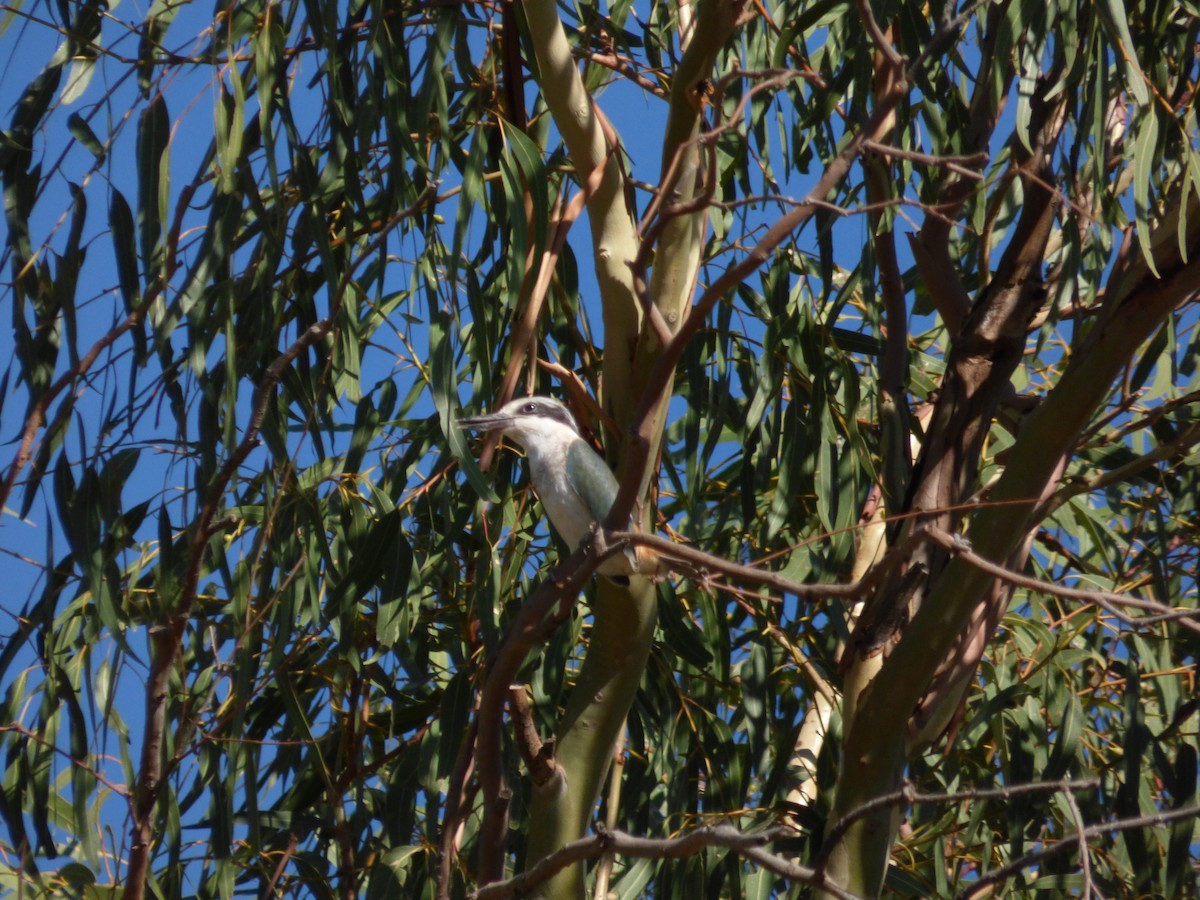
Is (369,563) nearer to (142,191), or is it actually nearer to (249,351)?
(249,351)

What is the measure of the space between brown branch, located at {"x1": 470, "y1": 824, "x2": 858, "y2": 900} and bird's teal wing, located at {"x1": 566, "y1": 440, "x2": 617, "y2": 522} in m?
1.00

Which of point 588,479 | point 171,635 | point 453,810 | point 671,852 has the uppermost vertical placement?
point 588,479

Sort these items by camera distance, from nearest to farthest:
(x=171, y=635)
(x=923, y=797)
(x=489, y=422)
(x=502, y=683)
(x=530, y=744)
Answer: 1. (x=923, y=797)
2. (x=502, y=683)
3. (x=530, y=744)
4. (x=171, y=635)
5. (x=489, y=422)

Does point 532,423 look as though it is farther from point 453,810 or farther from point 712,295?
point 712,295

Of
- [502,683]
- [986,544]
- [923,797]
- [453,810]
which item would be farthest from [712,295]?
[453,810]

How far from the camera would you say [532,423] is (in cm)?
308

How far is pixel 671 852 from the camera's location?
71.4 inches

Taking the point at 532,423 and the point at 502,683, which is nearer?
the point at 502,683

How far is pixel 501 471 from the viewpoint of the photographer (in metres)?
3.25

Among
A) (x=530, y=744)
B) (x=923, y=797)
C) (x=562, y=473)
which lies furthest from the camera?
(x=562, y=473)

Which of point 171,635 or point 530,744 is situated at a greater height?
point 171,635

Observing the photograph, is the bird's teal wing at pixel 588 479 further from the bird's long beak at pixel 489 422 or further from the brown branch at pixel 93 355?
the brown branch at pixel 93 355

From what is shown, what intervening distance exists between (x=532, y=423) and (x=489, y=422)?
28 centimetres

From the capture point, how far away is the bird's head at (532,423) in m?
2.96
